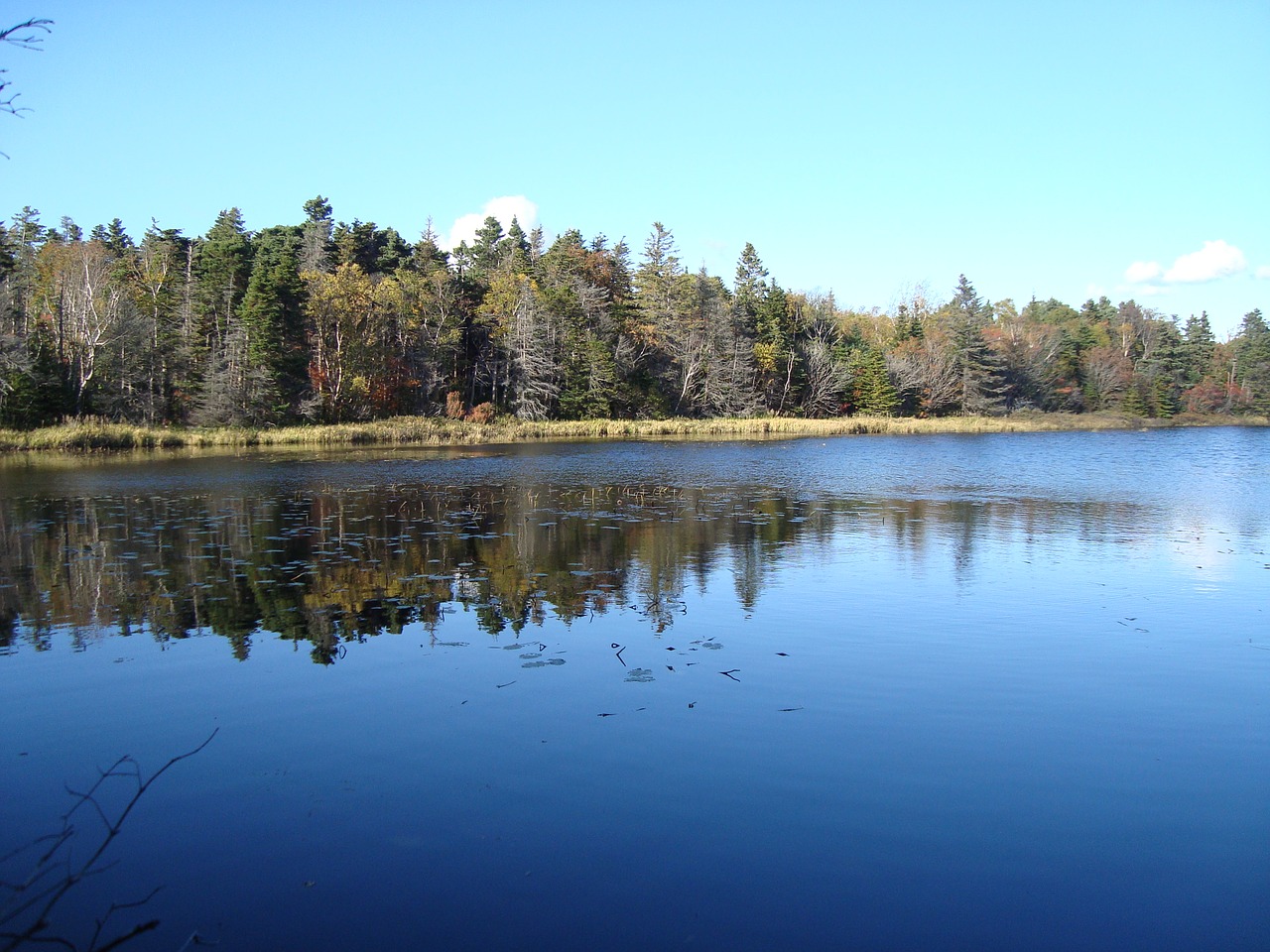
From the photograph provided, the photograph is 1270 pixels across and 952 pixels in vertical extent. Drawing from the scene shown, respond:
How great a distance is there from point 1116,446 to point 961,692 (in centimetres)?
4186

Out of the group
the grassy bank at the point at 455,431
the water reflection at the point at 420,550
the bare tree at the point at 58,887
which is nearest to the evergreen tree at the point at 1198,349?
the grassy bank at the point at 455,431

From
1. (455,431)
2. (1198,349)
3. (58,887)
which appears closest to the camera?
(58,887)

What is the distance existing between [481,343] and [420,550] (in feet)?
158

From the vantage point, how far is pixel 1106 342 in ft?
298

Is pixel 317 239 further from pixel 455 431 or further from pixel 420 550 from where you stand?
pixel 420 550

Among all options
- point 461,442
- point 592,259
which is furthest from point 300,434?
point 592,259

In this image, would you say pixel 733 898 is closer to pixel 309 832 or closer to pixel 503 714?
pixel 309 832

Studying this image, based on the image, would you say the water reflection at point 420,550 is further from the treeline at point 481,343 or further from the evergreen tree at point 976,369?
the evergreen tree at point 976,369

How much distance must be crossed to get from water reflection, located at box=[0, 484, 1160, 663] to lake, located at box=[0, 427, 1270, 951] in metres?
0.11

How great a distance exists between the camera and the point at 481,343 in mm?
61250

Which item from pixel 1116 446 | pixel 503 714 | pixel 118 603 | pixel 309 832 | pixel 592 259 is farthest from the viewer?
pixel 592 259

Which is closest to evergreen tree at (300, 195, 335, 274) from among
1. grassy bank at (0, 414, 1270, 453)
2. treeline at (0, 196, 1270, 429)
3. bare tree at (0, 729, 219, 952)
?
treeline at (0, 196, 1270, 429)

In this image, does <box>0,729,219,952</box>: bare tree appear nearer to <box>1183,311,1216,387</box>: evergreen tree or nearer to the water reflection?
the water reflection

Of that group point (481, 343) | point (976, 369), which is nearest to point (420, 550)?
point (481, 343)
